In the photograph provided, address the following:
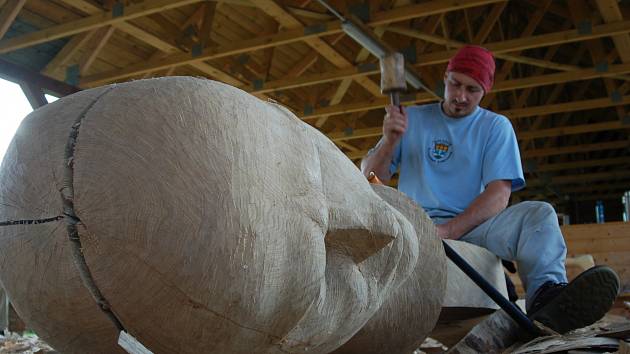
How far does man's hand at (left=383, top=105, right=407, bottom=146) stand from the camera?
9.29 feet

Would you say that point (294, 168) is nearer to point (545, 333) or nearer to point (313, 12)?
point (545, 333)

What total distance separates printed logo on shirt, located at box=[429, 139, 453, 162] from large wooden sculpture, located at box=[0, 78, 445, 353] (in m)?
1.80

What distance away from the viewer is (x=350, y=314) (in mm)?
1261

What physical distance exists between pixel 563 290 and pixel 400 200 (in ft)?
2.36

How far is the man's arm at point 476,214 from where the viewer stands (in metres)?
2.51

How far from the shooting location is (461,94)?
9.54ft

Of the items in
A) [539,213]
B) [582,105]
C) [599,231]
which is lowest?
[599,231]

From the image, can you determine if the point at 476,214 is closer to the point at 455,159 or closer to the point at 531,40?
the point at 455,159

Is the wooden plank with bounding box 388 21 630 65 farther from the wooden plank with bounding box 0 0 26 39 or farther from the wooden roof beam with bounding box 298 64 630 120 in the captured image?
the wooden plank with bounding box 0 0 26 39

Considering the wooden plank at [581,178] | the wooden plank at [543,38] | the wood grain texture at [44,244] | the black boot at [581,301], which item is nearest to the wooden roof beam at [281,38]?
the wooden plank at [543,38]

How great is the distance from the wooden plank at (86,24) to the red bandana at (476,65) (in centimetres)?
354

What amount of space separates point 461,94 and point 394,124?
1.17ft

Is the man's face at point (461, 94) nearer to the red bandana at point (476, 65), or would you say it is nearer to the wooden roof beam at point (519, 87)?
the red bandana at point (476, 65)

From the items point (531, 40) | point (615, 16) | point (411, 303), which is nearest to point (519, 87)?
point (531, 40)
